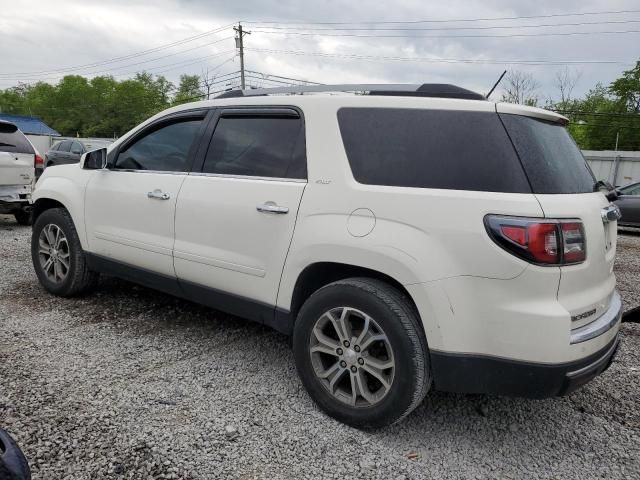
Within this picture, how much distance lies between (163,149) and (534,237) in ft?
9.13

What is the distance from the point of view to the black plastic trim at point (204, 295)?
3.11 meters

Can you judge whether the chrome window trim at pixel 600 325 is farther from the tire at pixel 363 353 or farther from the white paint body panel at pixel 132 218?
the white paint body panel at pixel 132 218

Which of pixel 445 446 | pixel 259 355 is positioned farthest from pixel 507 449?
pixel 259 355

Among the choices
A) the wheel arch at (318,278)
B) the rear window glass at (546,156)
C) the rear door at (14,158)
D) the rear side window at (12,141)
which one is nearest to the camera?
the rear window glass at (546,156)

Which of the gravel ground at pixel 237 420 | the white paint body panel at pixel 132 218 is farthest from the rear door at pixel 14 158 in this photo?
the gravel ground at pixel 237 420

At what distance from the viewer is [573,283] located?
7.64ft

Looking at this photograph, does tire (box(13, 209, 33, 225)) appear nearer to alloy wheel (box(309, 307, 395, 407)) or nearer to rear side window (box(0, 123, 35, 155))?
rear side window (box(0, 123, 35, 155))

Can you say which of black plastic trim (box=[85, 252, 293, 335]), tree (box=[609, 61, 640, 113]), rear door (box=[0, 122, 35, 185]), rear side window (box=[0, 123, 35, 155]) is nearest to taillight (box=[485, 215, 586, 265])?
black plastic trim (box=[85, 252, 293, 335])

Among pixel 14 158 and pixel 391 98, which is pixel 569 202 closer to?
pixel 391 98

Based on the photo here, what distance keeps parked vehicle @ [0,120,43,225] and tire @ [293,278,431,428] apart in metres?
7.24

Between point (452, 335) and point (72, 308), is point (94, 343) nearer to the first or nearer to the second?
point (72, 308)

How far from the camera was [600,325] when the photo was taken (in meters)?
2.50

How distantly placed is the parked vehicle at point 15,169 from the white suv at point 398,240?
587 centimetres

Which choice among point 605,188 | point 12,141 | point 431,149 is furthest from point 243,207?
point 12,141
